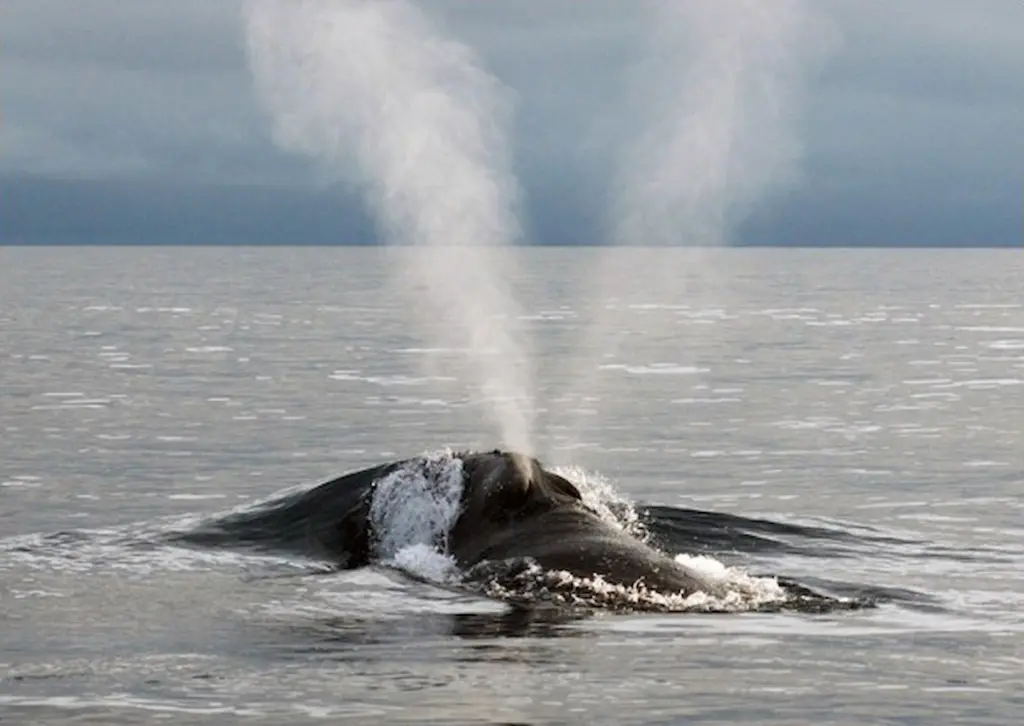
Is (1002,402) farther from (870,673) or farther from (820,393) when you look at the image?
(870,673)

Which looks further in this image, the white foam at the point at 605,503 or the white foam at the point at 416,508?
the white foam at the point at 605,503

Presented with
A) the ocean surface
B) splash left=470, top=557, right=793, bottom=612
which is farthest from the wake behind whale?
the ocean surface

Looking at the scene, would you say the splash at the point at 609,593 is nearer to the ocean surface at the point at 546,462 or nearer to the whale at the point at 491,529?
the whale at the point at 491,529

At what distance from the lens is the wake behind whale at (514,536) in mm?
23344

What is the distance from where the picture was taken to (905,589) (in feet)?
81.3

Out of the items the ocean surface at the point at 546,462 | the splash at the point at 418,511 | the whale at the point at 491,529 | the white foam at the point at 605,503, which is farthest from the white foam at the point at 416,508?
the white foam at the point at 605,503

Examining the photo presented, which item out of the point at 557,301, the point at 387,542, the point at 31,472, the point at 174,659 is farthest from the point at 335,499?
the point at 557,301

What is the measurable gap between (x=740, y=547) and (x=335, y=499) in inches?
252

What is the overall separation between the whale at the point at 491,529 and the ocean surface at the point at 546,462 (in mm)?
1032

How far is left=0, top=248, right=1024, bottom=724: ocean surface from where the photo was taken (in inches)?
736

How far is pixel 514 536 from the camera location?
26.0 metres

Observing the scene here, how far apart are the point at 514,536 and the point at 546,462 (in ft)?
52.4

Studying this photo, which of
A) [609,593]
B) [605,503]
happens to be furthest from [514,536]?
[605,503]

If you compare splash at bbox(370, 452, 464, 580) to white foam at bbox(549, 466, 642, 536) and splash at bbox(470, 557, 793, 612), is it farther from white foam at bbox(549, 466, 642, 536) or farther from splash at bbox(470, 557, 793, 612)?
splash at bbox(470, 557, 793, 612)
